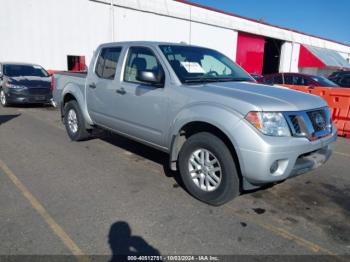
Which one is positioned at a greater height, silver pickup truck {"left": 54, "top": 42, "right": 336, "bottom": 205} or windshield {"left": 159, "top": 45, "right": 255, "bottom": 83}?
windshield {"left": 159, "top": 45, "right": 255, "bottom": 83}

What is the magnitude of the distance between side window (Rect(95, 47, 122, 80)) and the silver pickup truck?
21 millimetres

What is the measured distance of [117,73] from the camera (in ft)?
16.1

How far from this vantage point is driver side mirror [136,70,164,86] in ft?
13.0

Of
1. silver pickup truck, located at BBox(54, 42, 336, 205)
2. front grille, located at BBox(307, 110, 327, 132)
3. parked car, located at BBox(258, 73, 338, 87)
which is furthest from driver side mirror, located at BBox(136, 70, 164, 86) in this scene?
parked car, located at BBox(258, 73, 338, 87)

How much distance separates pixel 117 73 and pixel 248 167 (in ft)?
8.95

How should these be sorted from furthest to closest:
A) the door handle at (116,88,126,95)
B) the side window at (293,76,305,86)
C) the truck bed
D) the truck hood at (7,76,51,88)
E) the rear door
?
1. the truck hood at (7,76,51,88)
2. the side window at (293,76,305,86)
3. the truck bed
4. the rear door
5. the door handle at (116,88,126,95)

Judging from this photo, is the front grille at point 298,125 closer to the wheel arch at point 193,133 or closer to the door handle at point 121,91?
the wheel arch at point 193,133

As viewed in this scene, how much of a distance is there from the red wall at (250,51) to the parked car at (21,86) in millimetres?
20050

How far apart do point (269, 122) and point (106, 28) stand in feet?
57.1

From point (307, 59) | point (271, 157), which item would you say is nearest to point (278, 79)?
point (271, 157)

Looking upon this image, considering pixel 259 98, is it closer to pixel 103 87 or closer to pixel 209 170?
pixel 209 170

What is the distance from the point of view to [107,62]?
A: 211 inches

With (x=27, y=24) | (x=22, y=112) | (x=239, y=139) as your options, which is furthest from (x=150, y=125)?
(x=27, y=24)

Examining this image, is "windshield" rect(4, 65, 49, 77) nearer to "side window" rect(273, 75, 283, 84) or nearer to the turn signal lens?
"side window" rect(273, 75, 283, 84)
